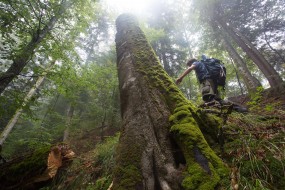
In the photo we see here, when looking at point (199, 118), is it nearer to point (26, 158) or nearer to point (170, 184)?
point (170, 184)

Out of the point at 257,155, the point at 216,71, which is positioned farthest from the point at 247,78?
the point at 257,155

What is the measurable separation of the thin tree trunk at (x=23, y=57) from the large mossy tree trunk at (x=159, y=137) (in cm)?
258

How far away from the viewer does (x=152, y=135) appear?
7.66 ft

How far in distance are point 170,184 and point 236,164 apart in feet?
2.39

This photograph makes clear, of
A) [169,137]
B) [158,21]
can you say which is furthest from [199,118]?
[158,21]

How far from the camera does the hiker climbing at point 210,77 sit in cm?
430

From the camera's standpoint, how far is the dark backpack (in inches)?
173

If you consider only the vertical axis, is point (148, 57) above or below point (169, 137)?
above

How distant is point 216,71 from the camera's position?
4.42 metres

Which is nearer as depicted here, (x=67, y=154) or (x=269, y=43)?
(x=67, y=154)

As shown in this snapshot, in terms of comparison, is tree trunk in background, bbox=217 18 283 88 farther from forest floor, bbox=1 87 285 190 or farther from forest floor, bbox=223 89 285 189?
forest floor, bbox=223 89 285 189

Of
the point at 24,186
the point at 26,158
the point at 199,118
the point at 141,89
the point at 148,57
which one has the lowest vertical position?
the point at 24,186

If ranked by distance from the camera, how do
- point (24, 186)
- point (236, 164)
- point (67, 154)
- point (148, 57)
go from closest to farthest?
point (236, 164), point (24, 186), point (148, 57), point (67, 154)

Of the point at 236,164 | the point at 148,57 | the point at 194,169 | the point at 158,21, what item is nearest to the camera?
the point at 194,169
